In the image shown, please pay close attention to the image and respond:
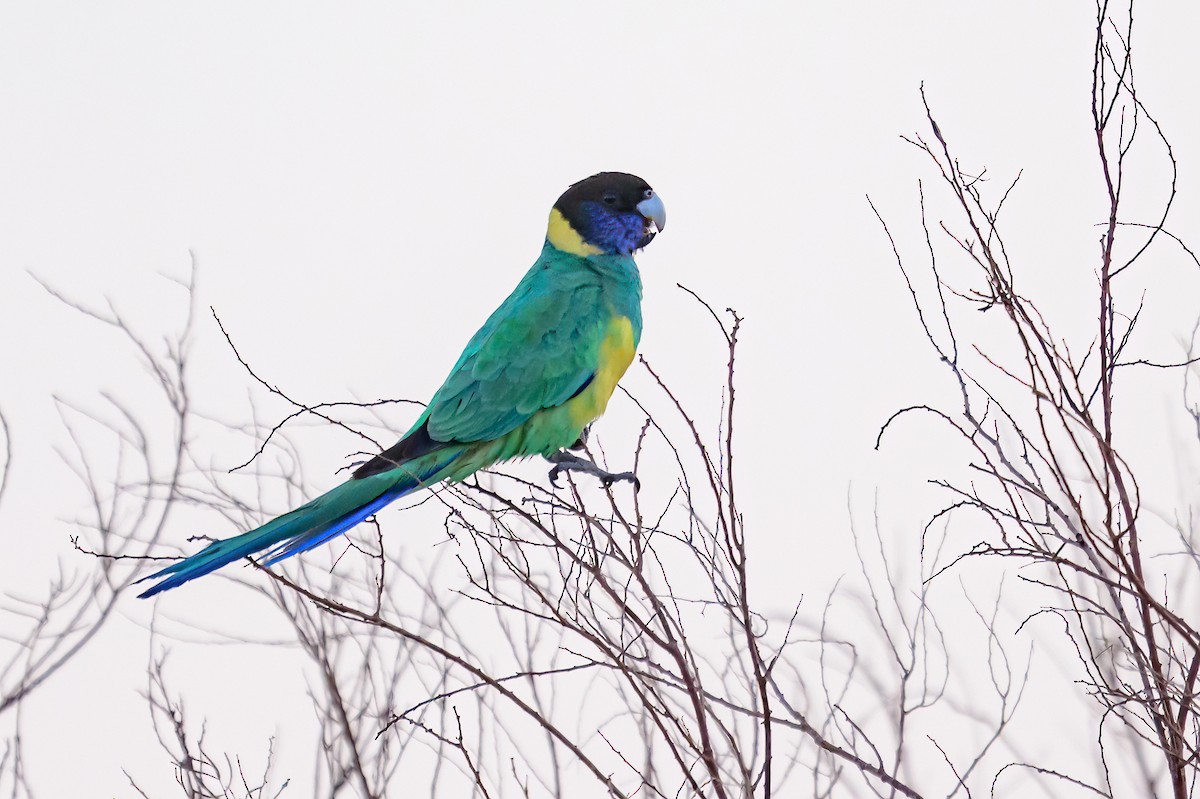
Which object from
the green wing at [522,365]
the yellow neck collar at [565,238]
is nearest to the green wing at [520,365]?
the green wing at [522,365]

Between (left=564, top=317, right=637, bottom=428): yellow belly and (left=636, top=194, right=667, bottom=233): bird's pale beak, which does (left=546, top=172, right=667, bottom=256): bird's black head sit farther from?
(left=564, top=317, right=637, bottom=428): yellow belly

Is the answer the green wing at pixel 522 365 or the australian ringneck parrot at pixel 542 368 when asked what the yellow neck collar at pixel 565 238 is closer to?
the australian ringneck parrot at pixel 542 368

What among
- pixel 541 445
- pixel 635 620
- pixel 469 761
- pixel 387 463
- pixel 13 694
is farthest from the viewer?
pixel 13 694

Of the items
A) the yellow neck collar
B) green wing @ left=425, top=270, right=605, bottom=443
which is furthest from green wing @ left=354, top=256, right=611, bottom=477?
the yellow neck collar

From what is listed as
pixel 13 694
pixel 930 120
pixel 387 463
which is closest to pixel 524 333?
pixel 387 463

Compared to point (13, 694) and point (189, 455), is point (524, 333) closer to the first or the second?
point (189, 455)

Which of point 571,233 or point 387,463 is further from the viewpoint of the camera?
point 571,233

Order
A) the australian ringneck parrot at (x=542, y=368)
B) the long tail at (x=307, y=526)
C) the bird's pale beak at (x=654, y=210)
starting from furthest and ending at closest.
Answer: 1. the bird's pale beak at (x=654, y=210)
2. the australian ringneck parrot at (x=542, y=368)
3. the long tail at (x=307, y=526)

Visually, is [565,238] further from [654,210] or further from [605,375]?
[605,375]
